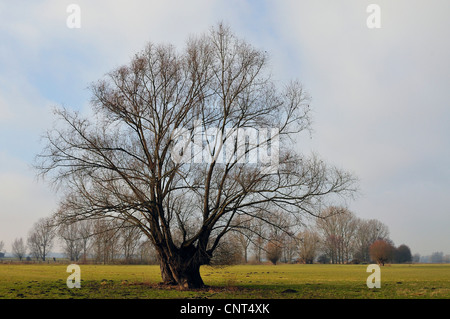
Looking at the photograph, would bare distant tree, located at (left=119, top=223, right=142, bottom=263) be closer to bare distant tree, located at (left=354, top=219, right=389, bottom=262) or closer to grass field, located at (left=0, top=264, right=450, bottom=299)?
grass field, located at (left=0, top=264, right=450, bottom=299)

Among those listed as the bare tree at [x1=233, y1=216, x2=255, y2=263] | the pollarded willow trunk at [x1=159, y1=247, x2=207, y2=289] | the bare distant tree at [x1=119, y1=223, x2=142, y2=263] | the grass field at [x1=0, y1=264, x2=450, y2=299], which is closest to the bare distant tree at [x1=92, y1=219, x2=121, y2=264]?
the bare distant tree at [x1=119, y1=223, x2=142, y2=263]

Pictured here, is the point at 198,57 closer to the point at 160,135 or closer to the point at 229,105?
the point at 229,105

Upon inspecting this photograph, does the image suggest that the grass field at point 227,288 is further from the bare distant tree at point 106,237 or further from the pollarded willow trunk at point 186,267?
the bare distant tree at point 106,237

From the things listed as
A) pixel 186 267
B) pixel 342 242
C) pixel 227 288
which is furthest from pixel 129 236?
pixel 342 242

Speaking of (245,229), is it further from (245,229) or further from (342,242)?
(342,242)

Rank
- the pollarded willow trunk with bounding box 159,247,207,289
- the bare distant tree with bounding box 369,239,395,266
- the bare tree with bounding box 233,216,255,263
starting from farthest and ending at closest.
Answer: the bare distant tree with bounding box 369,239,395,266, the pollarded willow trunk with bounding box 159,247,207,289, the bare tree with bounding box 233,216,255,263

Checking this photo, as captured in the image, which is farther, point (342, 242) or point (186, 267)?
point (342, 242)

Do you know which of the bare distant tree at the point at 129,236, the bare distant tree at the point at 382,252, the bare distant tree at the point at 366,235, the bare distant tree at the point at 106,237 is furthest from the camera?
the bare distant tree at the point at 366,235

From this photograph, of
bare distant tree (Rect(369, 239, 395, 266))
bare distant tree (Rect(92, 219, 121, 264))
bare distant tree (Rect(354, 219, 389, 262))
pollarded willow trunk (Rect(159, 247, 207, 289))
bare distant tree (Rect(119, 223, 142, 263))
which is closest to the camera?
bare distant tree (Rect(92, 219, 121, 264))

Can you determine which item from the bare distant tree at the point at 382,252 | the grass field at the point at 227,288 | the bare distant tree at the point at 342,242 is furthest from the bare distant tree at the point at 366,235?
the grass field at the point at 227,288

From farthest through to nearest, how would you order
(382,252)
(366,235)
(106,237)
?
(366,235) < (382,252) < (106,237)

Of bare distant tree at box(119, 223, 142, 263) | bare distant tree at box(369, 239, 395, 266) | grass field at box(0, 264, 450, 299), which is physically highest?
bare distant tree at box(119, 223, 142, 263)
